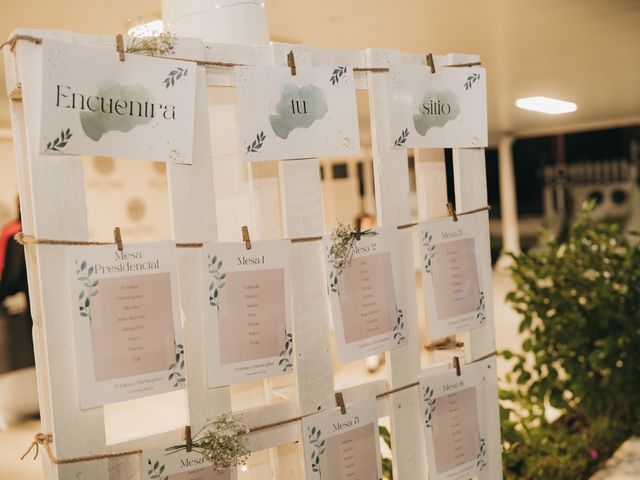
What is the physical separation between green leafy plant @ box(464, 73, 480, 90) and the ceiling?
168cm

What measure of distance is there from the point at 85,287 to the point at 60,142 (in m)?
0.23

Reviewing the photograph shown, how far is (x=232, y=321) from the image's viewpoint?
1111 mm

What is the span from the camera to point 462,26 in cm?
358

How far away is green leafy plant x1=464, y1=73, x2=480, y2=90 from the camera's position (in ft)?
4.69

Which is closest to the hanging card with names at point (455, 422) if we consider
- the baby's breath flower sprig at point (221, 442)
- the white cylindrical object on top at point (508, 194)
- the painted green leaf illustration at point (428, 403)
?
the painted green leaf illustration at point (428, 403)

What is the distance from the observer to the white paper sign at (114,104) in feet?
3.10

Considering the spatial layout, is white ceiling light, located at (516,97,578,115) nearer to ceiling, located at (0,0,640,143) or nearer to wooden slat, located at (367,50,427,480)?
wooden slat, located at (367,50,427,480)

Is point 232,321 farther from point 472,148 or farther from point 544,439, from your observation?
point 544,439

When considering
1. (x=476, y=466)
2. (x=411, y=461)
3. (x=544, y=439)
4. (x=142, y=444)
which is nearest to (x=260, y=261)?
(x=142, y=444)

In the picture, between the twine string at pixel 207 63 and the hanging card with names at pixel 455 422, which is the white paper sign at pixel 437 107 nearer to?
the twine string at pixel 207 63

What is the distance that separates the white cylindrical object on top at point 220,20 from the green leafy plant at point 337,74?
1.00 feet

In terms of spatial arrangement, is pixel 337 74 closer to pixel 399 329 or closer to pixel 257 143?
pixel 257 143

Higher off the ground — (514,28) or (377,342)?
(514,28)

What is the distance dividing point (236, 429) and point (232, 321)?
7.4 inches
